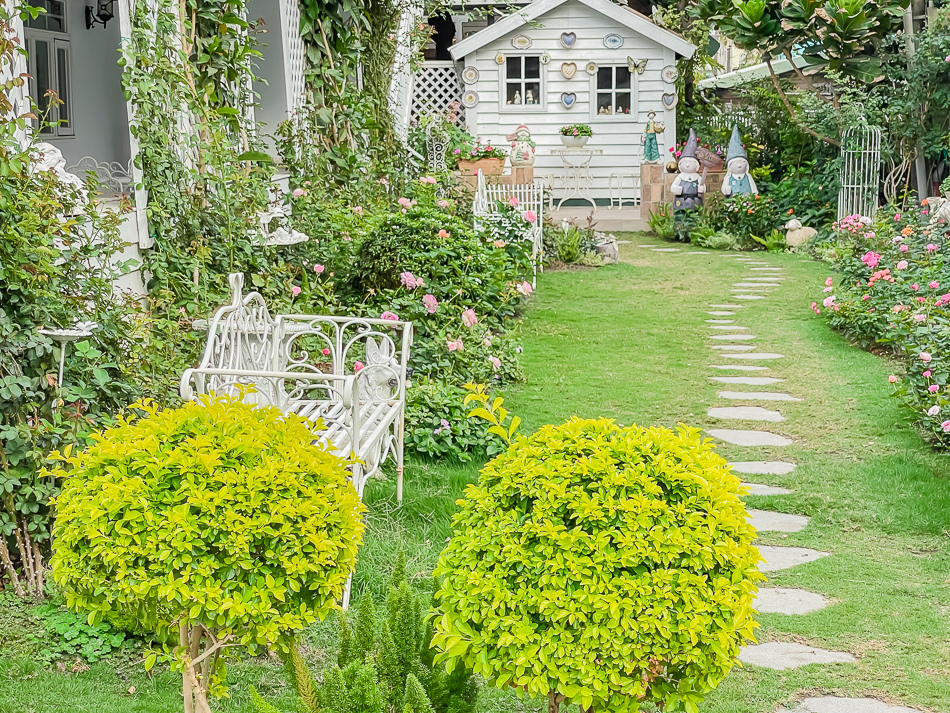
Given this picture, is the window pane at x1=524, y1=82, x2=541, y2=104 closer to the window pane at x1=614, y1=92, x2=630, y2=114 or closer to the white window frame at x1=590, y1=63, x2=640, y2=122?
the white window frame at x1=590, y1=63, x2=640, y2=122

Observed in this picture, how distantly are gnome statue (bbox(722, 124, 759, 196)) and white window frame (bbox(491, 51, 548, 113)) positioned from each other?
4.48 meters

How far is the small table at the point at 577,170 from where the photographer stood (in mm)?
17906

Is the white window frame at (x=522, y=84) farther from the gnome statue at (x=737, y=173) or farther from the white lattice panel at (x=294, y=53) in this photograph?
the white lattice panel at (x=294, y=53)

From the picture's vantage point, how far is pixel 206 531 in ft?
6.64

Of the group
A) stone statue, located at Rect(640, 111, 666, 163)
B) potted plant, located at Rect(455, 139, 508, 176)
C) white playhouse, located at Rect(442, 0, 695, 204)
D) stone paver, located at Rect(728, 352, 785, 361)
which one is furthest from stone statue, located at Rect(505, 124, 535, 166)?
stone paver, located at Rect(728, 352, 785, 361)

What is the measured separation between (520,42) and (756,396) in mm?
12516

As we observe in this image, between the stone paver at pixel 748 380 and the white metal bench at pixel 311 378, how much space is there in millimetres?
2709

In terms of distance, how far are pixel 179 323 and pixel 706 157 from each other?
Result: 1146 cm

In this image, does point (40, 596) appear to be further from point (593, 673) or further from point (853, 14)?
point (853, 14)

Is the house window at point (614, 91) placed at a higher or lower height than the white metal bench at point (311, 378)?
higher

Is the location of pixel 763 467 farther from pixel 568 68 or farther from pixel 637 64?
pixel 568 68

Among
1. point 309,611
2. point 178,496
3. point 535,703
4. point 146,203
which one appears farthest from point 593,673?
point 146,203

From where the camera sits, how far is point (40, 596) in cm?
334

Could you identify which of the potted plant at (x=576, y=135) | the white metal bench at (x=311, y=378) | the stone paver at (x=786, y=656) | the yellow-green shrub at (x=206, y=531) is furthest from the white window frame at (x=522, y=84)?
the yellow-green shrub at (x=206, y=531)
